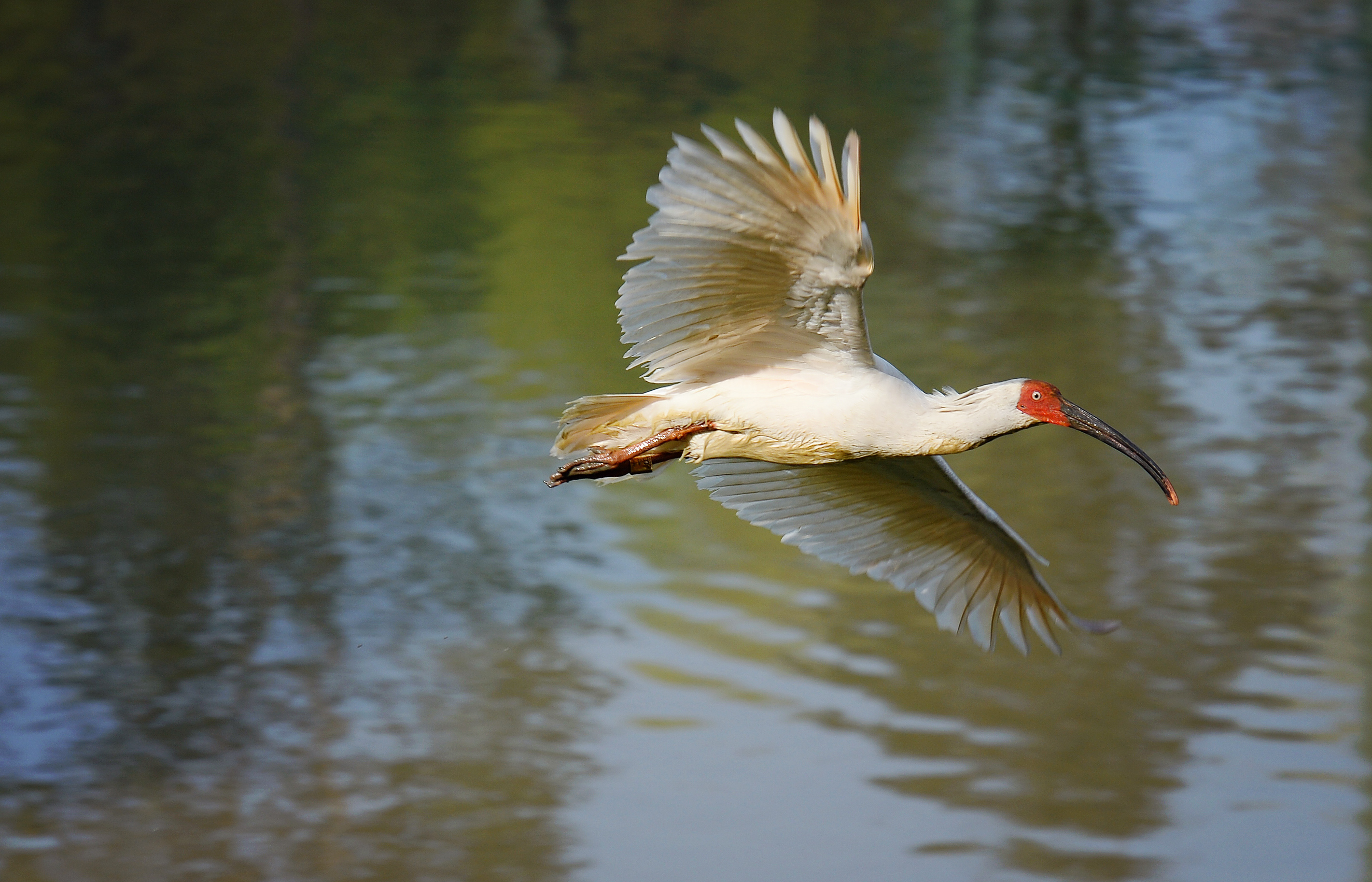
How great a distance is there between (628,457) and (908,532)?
1.91m

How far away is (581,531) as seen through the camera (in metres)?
17.8

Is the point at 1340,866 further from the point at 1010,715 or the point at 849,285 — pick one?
the point at 849,285

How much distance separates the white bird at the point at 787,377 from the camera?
7113mm

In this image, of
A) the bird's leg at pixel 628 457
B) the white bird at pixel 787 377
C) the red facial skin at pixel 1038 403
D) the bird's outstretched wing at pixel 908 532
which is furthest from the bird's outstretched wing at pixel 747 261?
the bird's outstretched wing at pixel 908 532

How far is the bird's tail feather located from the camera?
26.4 ft

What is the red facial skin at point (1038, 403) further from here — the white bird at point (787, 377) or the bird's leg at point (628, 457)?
the bird's leg at point (628, 457)

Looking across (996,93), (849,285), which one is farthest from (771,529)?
(996,93)

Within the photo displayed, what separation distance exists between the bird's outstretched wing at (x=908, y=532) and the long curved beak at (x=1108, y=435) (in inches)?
29.8

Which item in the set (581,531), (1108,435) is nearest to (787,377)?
(1108,435)

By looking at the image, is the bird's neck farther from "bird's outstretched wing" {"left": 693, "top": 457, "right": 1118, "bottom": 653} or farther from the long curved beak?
"bird's outstretched wing" {"left": 693, "top": 457, "right": 1118, "bottom": 653}

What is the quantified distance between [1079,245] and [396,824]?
16832 millimetres

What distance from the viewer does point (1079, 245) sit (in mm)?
26859

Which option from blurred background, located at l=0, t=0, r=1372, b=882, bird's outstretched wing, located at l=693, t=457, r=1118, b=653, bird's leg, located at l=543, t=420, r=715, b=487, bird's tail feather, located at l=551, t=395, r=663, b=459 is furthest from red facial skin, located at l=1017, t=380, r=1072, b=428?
blurred background, located at l=0, t=0, r=1372, b=882

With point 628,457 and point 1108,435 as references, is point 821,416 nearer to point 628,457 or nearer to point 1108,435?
point 628,457
